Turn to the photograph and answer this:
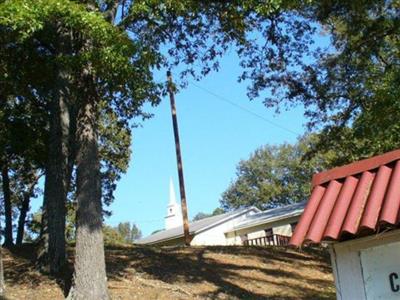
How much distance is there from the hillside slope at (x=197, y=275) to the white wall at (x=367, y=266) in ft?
23.9

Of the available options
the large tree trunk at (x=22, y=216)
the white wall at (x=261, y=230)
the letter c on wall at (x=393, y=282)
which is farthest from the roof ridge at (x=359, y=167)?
the white wall at (x=261, y=230)

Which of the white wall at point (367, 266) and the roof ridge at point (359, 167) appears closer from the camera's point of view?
the white wall at point (367, 266)

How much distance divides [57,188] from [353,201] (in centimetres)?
992

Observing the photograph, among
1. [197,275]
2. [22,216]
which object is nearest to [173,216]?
[22,216]

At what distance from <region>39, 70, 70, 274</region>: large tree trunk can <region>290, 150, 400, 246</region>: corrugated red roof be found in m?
9.22

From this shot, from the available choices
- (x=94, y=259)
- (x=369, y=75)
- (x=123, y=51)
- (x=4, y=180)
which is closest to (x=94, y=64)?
(x=123, y=51)

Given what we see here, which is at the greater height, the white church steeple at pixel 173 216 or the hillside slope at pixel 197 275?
the white church steeple at pixel 173 216

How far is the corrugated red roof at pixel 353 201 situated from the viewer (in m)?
4.50

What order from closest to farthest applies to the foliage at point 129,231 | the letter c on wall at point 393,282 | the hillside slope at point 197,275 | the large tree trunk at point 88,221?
1. the letter c on wall at point 393,282
2. the large tree trunk at point 88,221
3. the hillside slope at point 197,275
4. the foliage at point 129,231

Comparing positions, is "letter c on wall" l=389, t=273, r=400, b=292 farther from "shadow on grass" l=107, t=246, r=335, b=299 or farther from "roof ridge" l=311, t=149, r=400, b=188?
"shadow on grass" l=107, t=246, r=335, b=299

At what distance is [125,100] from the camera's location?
1625cm

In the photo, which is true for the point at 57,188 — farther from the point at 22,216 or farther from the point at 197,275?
the point at 22,216

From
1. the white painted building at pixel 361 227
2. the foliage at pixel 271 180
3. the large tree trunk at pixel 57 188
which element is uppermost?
the foliage at pixel 271 180

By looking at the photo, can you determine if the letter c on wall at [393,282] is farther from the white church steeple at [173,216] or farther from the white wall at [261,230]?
the white church steeple at [173,216]
